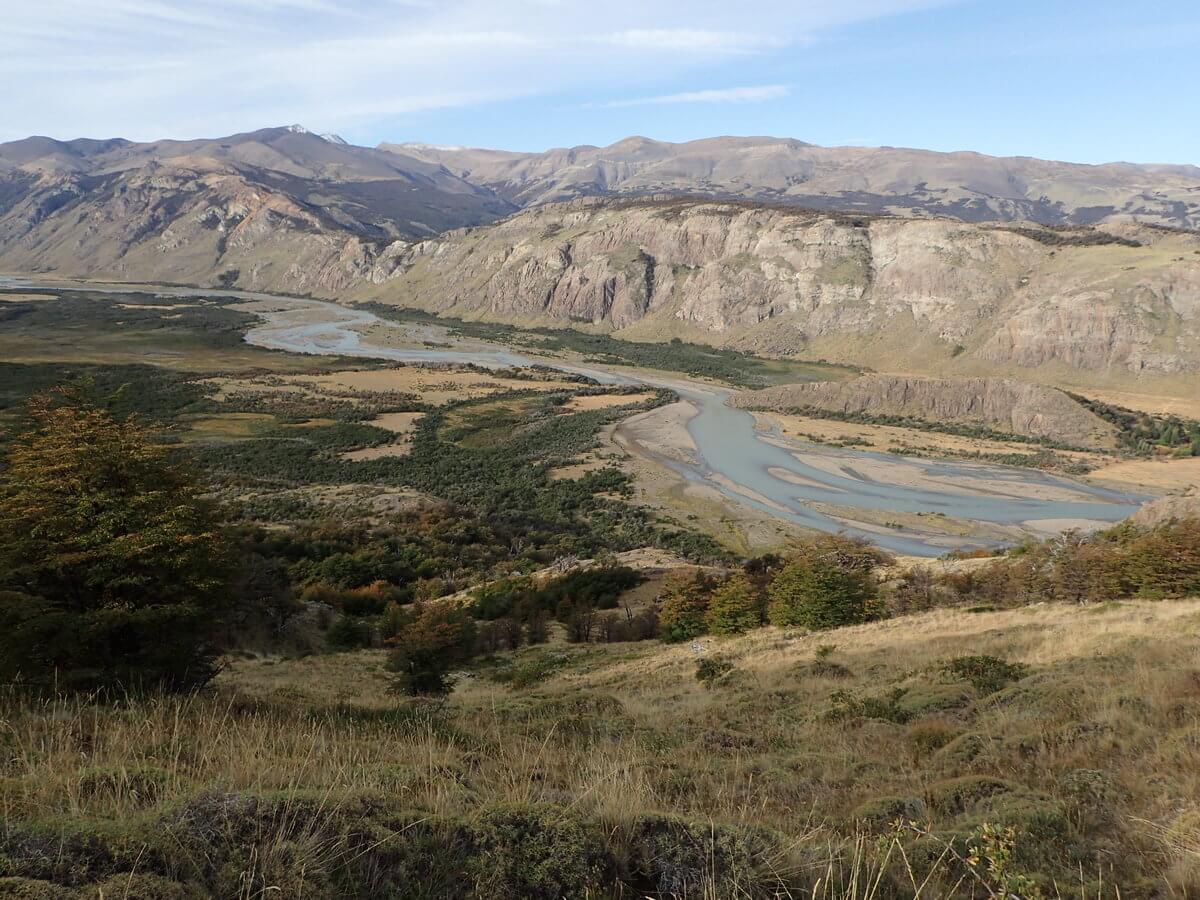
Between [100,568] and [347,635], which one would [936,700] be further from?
[347,635]

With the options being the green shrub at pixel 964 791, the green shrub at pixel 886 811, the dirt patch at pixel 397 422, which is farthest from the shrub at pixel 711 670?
the dirt patch at pixel 397 422

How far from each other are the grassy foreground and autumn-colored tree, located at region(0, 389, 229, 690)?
2.13 m

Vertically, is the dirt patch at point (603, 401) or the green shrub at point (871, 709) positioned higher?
the green shrub at point (871, 709)

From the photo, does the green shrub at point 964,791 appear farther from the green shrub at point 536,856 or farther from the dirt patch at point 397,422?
the dirt patch at point 397,422

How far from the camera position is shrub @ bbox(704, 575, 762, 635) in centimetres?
2569

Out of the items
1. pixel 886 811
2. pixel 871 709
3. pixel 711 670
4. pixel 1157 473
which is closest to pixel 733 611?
pixel 711 670

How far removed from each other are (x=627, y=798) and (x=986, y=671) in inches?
391

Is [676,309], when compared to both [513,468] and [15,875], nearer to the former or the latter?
[513,468]

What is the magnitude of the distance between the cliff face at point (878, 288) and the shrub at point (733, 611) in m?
107

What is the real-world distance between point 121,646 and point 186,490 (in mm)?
2740

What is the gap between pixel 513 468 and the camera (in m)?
69.0

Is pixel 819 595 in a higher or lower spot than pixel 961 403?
lower

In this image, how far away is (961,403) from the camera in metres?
92.1

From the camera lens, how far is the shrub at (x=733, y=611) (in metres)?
25.7
